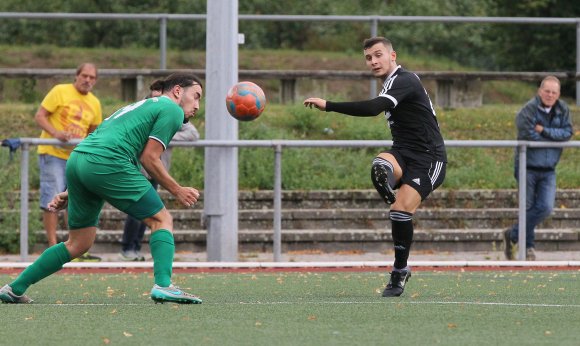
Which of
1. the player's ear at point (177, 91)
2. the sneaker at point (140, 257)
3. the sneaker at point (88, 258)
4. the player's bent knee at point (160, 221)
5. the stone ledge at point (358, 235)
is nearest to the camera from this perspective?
the player's bent knee at point (160, 221)

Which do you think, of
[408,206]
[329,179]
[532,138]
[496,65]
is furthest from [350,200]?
[496,65]

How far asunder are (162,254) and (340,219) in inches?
282

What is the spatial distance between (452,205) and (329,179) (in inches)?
59.5

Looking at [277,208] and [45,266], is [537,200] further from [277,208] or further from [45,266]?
[45,266]

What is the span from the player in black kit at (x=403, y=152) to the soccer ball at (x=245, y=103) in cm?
91

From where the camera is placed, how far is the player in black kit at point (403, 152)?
10500 millimetres

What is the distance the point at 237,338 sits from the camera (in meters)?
7.61

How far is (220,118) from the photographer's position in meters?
14.7

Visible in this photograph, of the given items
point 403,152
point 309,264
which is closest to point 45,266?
point 403,152

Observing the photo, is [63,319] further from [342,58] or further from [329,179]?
[342,58]

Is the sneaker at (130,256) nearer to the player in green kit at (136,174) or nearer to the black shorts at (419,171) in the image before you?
the black shorts at (419,171)

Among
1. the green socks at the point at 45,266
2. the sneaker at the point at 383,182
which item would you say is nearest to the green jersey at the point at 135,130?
the green socks at the point at 45,266

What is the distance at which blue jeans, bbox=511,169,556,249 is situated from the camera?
14.7 metres

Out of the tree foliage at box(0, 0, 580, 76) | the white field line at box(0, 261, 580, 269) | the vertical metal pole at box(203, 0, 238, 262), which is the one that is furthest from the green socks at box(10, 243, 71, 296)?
the tree foliage at box(0, 0, 580, 76)
